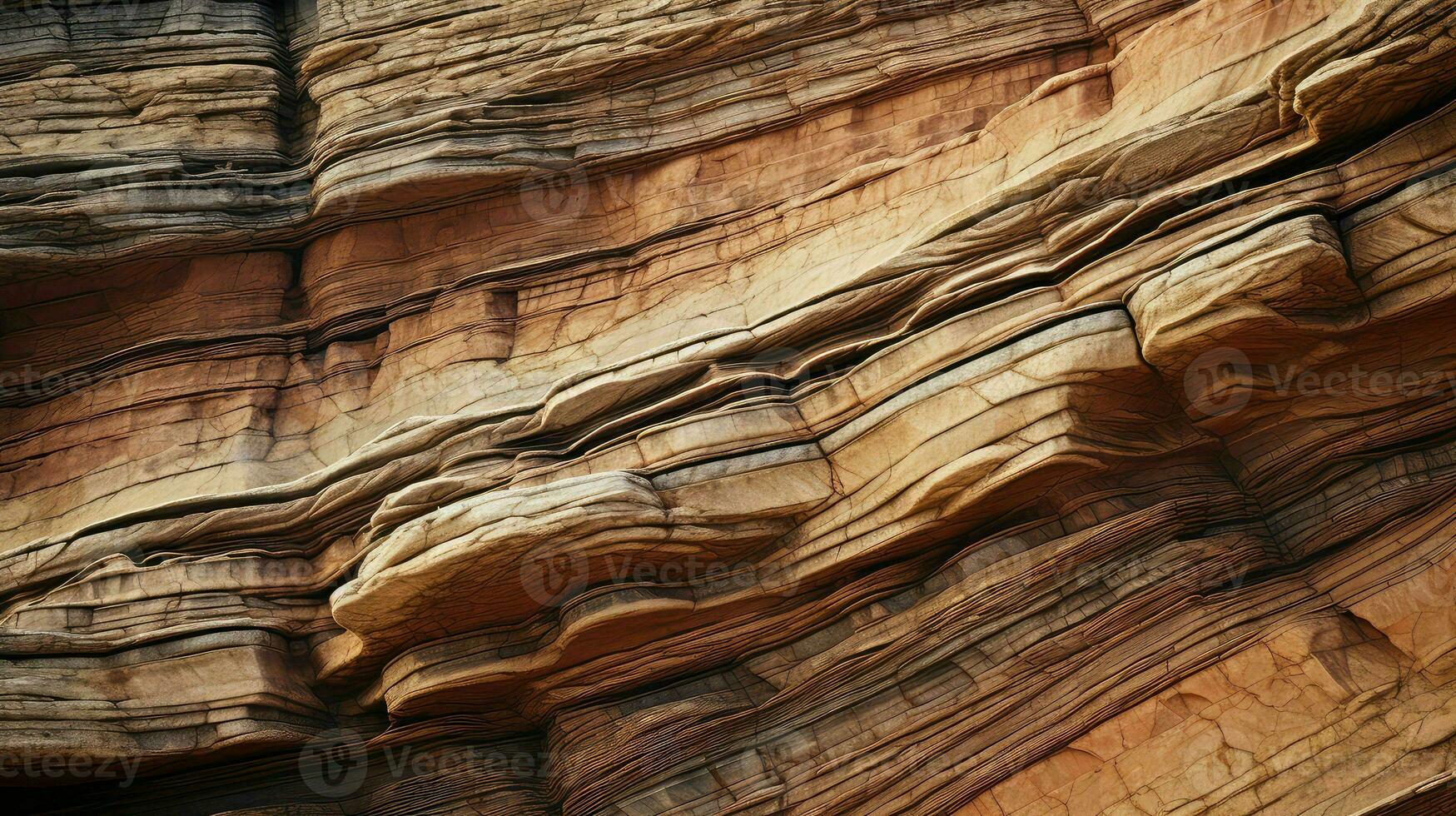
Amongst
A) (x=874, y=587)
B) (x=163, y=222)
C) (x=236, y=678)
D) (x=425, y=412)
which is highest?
(x=163, y=222)

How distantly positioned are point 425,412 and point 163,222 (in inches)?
140

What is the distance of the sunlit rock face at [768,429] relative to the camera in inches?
335

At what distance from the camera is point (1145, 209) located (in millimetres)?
9219

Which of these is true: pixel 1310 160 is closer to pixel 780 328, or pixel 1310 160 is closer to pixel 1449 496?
pixel 1449 496

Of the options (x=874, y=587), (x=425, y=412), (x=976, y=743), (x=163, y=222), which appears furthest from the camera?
(x=163, y=222)

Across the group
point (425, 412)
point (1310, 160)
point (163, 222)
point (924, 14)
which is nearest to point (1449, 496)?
point (1310, 160)

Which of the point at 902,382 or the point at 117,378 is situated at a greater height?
the point at 117,378

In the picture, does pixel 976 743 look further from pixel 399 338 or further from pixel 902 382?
pixel 399 338

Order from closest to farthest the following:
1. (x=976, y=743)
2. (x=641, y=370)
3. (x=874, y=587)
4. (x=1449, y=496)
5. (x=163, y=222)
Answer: (x=1449, y=496) < (x=976, y=743) < (x=874, y=587) < (x=641, y=370) < (x=163, y=222)

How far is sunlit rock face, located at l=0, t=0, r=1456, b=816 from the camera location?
8516mm

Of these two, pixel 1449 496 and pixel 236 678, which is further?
pixel 236 678

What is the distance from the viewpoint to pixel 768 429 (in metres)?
9.77

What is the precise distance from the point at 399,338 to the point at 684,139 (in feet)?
11.3

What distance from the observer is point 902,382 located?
9.50m
